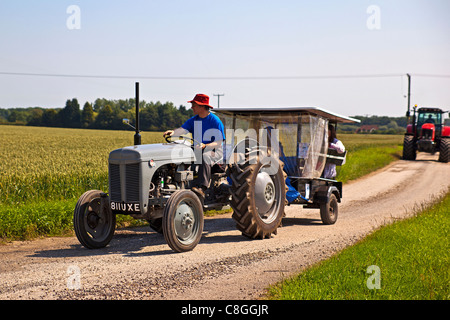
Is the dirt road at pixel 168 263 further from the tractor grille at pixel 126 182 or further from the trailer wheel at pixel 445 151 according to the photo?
the trailer wheel at pixel 445 151

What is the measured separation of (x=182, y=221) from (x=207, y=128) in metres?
1.67

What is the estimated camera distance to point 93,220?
7805mm

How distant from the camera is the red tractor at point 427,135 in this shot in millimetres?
29656

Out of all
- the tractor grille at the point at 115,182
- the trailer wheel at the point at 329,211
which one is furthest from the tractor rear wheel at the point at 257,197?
the tractor grille at the point at 115,182

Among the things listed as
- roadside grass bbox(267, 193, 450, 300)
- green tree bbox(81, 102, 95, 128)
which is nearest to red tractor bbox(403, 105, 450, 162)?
roadside grass bbox(267, 193, 450, 300)

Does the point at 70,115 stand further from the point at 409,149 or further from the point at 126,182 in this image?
the point at 126,182

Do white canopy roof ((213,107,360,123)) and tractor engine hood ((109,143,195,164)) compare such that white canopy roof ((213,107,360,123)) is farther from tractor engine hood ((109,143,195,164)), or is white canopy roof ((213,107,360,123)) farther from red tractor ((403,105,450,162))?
red tractor ((403,105,450,162))

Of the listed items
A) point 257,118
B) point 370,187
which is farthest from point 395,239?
point 370,187

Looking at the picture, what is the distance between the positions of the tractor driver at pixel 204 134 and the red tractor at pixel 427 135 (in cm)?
2407

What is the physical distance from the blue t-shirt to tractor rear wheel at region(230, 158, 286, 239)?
2.16ft

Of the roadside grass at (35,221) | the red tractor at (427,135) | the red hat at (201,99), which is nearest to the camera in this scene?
the red hat at (201,99)

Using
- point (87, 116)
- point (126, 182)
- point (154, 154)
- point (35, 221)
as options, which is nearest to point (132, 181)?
point (126, 182)

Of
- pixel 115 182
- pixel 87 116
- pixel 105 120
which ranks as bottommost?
pixel 115 182

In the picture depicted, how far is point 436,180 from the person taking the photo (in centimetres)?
1992
